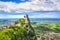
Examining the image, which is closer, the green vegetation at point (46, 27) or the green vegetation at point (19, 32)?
the green vegetation at point (19, 32)

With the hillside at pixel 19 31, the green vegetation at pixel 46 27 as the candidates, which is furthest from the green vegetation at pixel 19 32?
the green vegetation at pixel 46 27

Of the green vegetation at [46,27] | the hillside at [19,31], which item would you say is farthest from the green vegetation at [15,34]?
the green vegetation at [46,27]

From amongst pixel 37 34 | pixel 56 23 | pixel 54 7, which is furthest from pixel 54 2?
pixel 37 34

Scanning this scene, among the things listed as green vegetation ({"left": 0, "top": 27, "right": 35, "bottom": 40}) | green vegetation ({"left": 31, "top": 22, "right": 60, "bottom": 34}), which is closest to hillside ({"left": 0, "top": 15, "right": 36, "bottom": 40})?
green vegetation ({"left": 0, "top": 27, "right": 35, "bottom": 40})

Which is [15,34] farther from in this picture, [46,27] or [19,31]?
[46,27]

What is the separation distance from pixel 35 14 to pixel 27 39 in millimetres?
681

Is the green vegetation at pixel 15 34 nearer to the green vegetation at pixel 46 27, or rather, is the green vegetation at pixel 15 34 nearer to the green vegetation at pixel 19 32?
the green vegetation at pixel 19 32

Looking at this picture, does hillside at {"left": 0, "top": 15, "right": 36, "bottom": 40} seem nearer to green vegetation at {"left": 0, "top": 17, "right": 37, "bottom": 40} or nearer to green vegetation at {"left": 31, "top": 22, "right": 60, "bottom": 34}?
green vegetation at {"left": 0, "top": 17, "right": 37, "bottom": 40}

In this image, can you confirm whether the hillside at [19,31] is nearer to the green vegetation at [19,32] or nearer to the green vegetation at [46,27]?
the green vegetation at [19,32]

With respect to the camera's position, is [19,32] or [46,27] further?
[46,27]

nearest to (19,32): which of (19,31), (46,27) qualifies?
(19,31)

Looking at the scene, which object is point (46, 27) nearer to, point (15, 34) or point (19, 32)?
point (19, 32)

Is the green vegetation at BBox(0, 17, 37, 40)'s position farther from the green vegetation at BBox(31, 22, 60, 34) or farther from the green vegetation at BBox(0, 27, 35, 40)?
the green vegetation at BBox(31, 22, 60, 34)

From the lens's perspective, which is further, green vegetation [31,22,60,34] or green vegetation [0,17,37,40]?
green vegetation [31,22,60,34]
